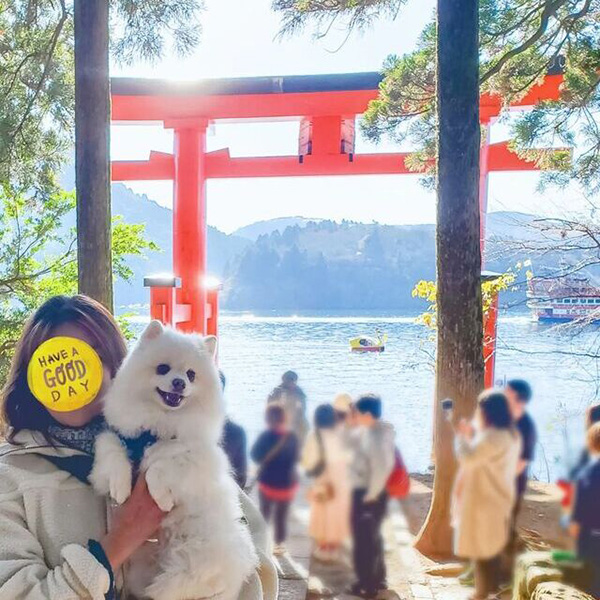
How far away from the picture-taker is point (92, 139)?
10.6ft

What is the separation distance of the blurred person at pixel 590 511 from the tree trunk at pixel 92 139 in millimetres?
2539

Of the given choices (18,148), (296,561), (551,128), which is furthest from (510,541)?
(18,148)

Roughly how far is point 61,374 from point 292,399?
2.53 m

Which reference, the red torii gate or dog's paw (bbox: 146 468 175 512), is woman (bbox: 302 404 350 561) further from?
the red torii gate

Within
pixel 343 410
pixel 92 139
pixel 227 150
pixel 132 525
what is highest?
pixel 227 150

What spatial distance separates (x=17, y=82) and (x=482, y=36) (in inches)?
123

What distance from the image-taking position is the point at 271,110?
541 cm

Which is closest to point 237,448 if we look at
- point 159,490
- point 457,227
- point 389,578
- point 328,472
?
point 328,472

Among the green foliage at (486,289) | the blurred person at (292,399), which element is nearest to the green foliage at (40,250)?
the blurred person at (292,399)

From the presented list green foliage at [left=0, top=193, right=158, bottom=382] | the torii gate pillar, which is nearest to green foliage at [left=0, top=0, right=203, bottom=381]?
green foliage at [left=0, top=193, right=158, bottom=382]

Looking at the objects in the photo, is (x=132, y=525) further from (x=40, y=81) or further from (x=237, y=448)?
(x=40, y=81)

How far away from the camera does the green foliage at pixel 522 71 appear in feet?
11.5

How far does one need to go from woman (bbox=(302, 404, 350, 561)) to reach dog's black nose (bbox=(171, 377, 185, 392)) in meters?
1.43

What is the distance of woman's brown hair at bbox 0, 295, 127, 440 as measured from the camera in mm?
962
